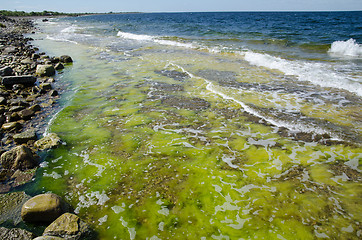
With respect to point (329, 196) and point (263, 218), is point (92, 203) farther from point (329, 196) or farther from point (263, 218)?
point (329, 196)

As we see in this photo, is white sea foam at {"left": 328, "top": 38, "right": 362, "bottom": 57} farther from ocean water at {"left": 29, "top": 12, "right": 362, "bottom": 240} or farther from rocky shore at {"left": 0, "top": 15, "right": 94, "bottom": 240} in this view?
rocky shore at {"left": 0, "top": 15, "right": 94, "bottom": 240}

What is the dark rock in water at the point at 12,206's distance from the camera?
10.9 ft

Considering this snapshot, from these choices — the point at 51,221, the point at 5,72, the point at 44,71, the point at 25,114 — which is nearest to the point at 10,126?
the point at 25,114

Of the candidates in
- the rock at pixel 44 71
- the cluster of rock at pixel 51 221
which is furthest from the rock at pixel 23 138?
the rock at pixel 44 71

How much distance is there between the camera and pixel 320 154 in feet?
16.1

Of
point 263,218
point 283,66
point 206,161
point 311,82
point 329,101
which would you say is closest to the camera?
point 263,218

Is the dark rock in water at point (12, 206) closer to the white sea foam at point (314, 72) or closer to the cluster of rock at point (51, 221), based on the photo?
the cluster of rock at point (51, 221)

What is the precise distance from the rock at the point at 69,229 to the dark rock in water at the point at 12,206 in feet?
2.68

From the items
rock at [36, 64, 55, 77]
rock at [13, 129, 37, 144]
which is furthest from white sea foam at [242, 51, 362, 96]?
rock at [36, 64, 55, 77]

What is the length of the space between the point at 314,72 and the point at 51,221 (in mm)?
12976

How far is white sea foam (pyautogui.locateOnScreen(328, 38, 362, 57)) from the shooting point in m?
16.2

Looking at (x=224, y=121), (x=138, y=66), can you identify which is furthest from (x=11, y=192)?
(x=138, y=66)

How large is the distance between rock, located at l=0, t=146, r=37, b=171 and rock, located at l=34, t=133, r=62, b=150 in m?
0.66

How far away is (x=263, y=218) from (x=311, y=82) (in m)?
9.00
